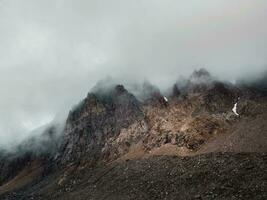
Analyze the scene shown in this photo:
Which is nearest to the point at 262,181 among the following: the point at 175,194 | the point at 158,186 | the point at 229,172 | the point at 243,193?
the point at 243,193

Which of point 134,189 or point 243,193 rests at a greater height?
point 134,189

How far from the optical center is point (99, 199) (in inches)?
7761

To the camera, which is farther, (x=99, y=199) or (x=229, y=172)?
(x=99, y=199)

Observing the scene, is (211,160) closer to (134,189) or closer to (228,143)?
(228,143)

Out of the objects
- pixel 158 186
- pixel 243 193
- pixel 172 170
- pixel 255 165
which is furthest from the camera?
pixel 172 170

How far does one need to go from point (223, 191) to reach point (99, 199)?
65616 millimetres

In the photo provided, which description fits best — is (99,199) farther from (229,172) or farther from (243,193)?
(243,193)

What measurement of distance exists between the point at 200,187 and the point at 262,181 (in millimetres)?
24135

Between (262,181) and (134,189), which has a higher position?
(134,189)

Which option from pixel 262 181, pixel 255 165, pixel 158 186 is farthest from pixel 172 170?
pixel 262 181

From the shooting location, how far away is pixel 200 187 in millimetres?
160000

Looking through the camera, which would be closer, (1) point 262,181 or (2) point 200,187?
(1) point 262,181

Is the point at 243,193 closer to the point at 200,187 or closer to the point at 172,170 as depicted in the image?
the point at 200,187

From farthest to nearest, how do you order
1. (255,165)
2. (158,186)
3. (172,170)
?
(172,170), (158,186), (255,165)
